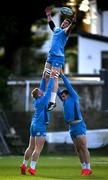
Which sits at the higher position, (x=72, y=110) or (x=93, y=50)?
(x=72, y=110)

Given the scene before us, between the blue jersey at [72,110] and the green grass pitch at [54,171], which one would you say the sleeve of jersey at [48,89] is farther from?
the green grass pitch at [54,171]

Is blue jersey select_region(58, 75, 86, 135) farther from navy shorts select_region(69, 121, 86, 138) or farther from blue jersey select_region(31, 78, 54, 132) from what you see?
blue jersey select_region(31, 78, 54, 132)

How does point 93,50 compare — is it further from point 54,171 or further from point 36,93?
point 36,93

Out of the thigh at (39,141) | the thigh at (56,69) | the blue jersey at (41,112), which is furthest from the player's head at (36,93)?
the thigh at (56,69)

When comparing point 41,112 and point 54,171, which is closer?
point 41,112

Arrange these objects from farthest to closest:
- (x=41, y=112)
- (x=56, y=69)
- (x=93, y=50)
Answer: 1. (x=93, y=50)
2. (x=56, y=69)
3. (x=41, y=112)

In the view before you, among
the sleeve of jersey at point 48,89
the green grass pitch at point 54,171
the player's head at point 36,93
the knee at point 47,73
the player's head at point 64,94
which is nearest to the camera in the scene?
the green grass pitch at point 54,171

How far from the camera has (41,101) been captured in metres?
17.7

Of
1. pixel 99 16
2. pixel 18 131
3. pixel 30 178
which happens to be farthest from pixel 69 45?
pixel 30 178

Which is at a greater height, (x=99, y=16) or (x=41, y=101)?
(x=41, y=101)

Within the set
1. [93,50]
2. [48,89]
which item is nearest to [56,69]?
[48,89]

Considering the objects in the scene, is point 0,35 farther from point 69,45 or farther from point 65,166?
point 69,45

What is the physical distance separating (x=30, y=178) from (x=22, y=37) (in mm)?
26855

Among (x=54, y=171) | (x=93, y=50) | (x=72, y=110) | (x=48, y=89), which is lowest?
(x=93, y=50)
